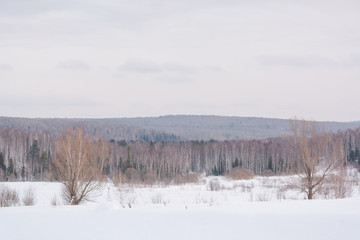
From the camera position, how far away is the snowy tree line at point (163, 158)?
5744 centimetres

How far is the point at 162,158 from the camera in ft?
215

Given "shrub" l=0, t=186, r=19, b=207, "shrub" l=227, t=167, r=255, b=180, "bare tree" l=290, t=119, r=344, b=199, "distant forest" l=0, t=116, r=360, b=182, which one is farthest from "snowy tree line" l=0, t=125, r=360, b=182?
"bare tree" l=290, t=119, r=344, b=199

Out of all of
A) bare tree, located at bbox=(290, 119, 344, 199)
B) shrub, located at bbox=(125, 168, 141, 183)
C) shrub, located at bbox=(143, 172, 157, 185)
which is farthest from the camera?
shrub, located at bbox=(125, 168, 141, 183)

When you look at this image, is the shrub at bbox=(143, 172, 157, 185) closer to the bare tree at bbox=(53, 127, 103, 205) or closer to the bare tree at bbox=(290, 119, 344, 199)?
the bare tree at bbox=(53, 127, 103, 205)

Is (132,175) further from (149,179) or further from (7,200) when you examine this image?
(7,200)

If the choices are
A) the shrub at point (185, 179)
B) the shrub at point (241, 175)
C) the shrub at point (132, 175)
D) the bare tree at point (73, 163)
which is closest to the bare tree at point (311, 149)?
the bare tree at point (73, 163)

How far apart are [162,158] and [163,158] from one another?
2.32 ft

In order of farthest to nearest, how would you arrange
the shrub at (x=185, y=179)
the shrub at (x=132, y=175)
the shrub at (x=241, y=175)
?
the shrub at (x=241, y=175) < the shrub at (x=185, y=179) < the shrub at (x=132, y=175)

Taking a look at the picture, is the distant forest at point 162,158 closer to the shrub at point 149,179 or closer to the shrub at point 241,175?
the shrub at point 149,179

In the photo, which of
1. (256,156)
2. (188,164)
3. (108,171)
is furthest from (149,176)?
(256,156)

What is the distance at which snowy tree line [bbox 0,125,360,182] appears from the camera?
57.4 meters

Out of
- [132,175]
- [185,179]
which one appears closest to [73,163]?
[132,175]

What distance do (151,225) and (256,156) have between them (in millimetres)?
64375

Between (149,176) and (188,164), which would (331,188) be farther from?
(188,164)
